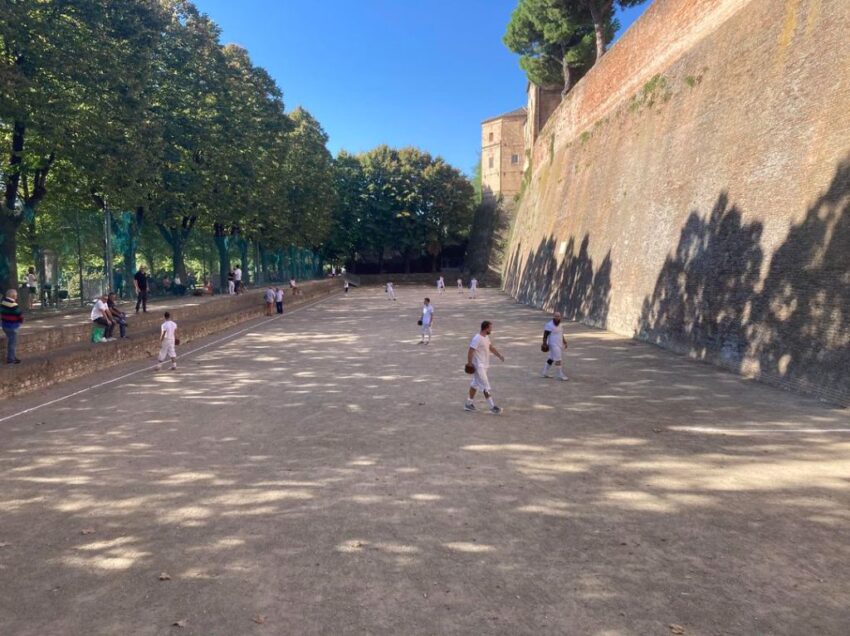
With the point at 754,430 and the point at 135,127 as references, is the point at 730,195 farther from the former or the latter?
the point at 135,127

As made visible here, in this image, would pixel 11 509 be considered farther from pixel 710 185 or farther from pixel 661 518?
pixel 710 185

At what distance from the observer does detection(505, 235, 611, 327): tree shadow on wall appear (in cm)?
2300

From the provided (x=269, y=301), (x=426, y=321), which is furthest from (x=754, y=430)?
(x=269, y=301)

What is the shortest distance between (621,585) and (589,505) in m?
1.55

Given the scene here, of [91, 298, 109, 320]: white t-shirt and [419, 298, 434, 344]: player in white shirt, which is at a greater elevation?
[91, 298, 109, 320]: white t-shirt

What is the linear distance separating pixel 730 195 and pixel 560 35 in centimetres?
3503

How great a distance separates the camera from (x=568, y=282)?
91.6 feet

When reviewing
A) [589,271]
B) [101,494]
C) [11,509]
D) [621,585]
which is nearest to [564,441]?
[621,585]

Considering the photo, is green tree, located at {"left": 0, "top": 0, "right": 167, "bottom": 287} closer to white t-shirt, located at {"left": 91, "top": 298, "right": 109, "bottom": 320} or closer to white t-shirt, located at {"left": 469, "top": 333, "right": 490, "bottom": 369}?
white t-shirt, located at {"left": 91, "top": 298, "right": 109, "bottom": 320}

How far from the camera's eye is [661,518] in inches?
221

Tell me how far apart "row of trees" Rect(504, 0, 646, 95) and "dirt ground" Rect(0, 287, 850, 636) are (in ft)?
121

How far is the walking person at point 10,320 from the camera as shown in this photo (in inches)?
470

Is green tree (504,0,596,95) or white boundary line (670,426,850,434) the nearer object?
white boundary line (670,426,850,434)

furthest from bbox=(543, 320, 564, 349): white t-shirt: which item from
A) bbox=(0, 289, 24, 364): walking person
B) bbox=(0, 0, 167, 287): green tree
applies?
bbox=(0, 0, 167, 287): green tree
